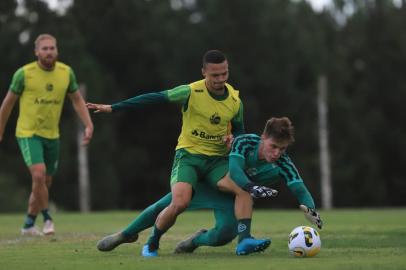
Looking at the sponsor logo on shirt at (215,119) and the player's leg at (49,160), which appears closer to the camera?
the sponsor logo on shirt at (215,119)

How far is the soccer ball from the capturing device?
31.7 ft

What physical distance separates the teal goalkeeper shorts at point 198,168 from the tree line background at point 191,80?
39346 mm

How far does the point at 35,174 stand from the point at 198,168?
399 cm

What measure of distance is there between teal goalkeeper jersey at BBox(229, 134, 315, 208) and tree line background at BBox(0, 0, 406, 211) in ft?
131

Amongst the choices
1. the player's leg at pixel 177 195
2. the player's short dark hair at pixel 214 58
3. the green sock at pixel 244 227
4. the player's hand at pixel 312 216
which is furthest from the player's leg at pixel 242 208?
the player's short dark hair at pixel 214 58

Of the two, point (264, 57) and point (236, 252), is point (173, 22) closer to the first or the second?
point (264, 57)

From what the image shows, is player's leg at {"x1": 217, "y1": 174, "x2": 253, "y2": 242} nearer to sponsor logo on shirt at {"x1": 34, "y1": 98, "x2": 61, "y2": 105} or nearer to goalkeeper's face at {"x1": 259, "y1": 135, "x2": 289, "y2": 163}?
goalkeeper's face at {"x1": 259, "y1": 135, "x2": 289, "y2": 163}

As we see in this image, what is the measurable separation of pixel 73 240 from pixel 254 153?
3.75 metres

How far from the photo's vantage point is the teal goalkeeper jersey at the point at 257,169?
32.2 feet

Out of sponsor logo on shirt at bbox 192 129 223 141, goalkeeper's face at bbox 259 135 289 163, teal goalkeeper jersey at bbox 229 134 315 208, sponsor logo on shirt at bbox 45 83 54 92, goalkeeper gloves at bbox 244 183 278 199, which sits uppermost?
sponsor logo on shirt at bbox 45 83 54 92

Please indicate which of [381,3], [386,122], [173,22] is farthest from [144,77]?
[381,3]

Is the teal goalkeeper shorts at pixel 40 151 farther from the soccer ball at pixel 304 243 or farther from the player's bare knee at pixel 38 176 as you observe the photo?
the soccer ball at pixel 304 243

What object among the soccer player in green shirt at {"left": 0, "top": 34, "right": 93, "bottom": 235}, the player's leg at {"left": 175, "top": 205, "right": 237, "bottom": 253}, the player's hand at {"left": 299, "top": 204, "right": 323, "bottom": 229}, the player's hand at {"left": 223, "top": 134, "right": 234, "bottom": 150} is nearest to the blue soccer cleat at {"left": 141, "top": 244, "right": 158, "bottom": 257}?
the player's leg at {"left": 175, "top": 205, "right": 237, "bottom": 253}

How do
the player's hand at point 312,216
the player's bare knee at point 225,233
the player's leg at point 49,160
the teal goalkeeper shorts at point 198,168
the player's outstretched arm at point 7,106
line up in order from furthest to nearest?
1. the player's leg at point 49,160
2. the player's outstretched arm at point 7,106
3. the teal goalkeeper shorts at point 198,168
4. the player's bare knee at point 225,233
5. the player's hand at point 312,216
